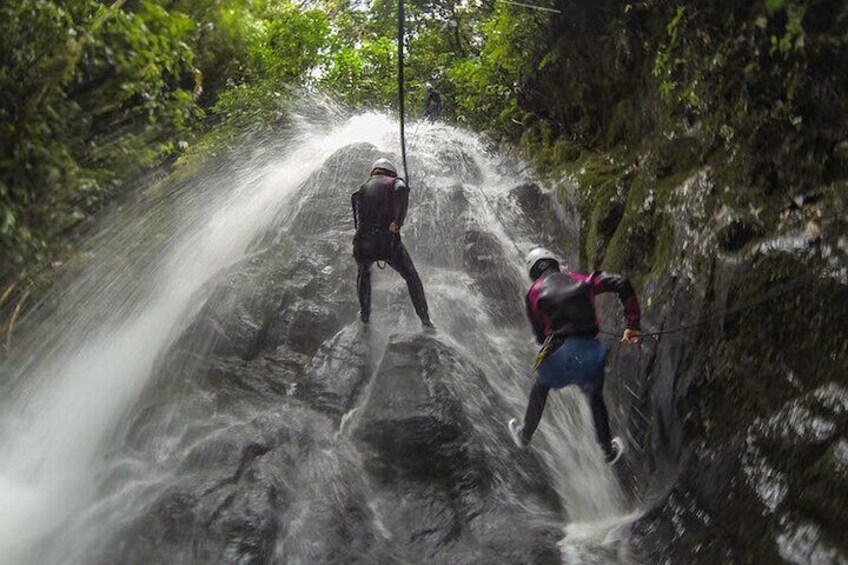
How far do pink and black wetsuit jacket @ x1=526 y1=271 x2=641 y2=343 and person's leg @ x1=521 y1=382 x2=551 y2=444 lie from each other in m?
0.52

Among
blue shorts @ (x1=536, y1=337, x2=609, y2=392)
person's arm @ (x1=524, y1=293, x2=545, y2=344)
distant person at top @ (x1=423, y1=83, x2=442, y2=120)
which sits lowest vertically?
blue shorts @ (x1=536, y1=337, x2=609, y2=392)

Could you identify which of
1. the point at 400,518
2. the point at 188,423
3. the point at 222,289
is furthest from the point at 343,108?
the point at 400,518

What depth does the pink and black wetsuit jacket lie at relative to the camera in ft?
18.3

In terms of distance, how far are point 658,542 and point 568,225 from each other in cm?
575

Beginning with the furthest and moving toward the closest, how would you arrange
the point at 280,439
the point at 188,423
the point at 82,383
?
the point at 82,383
the point at 188,423
the point at 280,439

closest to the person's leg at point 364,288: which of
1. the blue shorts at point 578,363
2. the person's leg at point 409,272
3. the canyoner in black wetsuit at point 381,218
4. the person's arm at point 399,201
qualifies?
the canyoner in black wetsuit at point 381,218

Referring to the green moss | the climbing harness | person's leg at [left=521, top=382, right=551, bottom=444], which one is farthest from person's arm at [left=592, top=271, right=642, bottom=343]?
the green moss

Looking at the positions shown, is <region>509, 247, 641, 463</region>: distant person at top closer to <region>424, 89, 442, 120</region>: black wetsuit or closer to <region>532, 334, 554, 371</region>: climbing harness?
<region>532, 334, 554, 371</region>: climbing harness

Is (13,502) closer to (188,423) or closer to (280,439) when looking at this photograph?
(188,423)

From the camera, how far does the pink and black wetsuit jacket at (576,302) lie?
219 inches

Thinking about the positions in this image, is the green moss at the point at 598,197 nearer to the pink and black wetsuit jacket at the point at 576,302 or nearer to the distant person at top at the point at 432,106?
the pink and black wetsuit jacket at the point at 576,302

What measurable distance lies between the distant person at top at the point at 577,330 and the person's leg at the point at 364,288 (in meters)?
2.86

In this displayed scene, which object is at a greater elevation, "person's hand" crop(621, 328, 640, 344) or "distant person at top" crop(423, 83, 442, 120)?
"distant person at top" crop(423, 83, 442, 120)

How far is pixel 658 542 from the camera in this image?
213 inches
